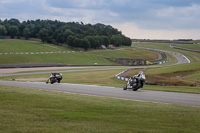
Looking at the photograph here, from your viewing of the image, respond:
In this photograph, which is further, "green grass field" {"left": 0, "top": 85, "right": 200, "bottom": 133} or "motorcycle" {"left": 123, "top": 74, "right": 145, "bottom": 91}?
"motorcycle" {"left": 123, "top": 74, "right": 145, "bottom": 91}

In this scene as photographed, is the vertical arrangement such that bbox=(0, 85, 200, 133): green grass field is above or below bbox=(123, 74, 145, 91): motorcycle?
above

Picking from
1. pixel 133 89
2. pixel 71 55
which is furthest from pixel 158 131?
pixel 71 55

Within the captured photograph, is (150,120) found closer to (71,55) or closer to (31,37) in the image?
(71,55)

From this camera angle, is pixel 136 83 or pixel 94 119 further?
pixel 136 83

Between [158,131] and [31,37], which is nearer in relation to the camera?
[158,131]

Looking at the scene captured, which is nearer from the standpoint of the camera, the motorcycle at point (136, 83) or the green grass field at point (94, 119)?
the green grass field at point (94, 119)

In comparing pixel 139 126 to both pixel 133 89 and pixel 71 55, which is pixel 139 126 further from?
pixel 71 55

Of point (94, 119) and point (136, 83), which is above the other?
point (94, 119)

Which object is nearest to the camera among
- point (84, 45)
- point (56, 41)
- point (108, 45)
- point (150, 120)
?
point (150, 120)

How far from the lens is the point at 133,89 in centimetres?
2522

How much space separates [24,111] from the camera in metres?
12.6

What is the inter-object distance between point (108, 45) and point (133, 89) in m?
146

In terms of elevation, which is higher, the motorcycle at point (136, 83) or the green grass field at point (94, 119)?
the green grass field at point (94, 119)

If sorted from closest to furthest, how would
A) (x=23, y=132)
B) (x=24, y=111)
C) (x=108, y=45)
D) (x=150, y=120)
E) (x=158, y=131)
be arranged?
1. (x=23, y=132)
2. (x=158, y=131)
3. (x=150, y=120)
4. (x=24, y=111)
5. (x=108, y=45)
